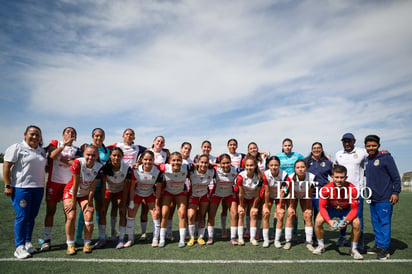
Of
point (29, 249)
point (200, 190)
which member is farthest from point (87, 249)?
point (200, 190)

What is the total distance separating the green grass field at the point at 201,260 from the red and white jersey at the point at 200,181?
42.7 inches

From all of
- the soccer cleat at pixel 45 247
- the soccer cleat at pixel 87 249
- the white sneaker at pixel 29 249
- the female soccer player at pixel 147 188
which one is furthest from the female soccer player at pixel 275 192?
the white sneaker at pixel 29 249

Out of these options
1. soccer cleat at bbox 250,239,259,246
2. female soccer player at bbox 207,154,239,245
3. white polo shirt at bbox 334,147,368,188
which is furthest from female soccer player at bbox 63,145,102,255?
white polo shirt at bbox 334,147,368,188

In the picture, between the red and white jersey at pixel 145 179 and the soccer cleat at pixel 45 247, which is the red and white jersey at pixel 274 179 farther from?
the soccer cleat at pixel 45 247

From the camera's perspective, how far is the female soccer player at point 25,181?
4.34 metres

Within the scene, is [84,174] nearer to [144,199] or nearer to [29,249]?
[144,199]

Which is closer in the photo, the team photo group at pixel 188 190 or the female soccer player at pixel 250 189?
the team photo group at pixel 188 190

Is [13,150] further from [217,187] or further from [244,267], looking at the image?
[244,267]

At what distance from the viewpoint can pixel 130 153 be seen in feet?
19.0

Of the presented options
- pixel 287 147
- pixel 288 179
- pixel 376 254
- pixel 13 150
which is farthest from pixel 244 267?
pixel 13 150

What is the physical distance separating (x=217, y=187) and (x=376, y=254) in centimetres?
321

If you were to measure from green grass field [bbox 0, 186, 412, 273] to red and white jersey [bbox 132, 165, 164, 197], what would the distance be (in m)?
1.05

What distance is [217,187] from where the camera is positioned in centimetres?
563

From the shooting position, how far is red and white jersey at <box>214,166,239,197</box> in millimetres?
5551
